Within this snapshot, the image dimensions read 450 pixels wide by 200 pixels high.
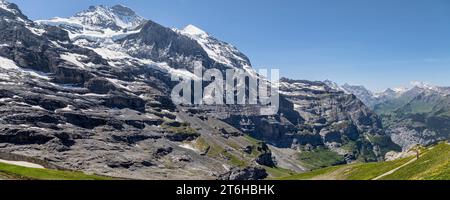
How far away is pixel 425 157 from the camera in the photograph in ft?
286

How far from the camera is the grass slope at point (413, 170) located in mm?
63031

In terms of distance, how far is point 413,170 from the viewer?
80250mm

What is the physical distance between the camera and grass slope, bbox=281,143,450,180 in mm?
63031
